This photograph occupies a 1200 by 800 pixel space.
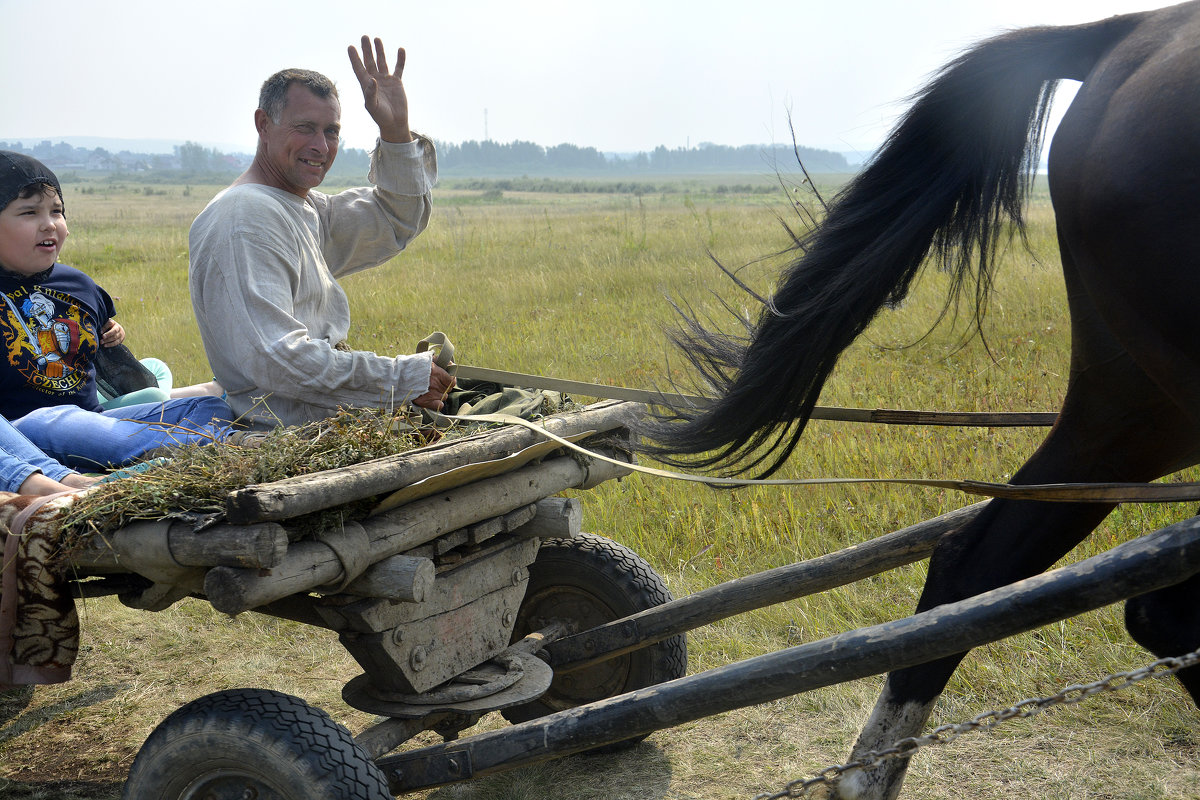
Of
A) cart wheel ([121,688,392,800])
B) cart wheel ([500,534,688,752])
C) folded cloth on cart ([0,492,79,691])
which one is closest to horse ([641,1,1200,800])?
cart wheel ([500,534,688,752])

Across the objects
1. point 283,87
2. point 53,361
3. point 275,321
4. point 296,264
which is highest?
point 283,87

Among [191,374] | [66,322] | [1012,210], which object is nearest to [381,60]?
[66,322]

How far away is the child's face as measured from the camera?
116 inches

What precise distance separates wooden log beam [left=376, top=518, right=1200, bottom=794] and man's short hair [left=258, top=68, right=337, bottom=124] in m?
2.05

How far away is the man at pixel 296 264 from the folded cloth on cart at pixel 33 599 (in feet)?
1.94

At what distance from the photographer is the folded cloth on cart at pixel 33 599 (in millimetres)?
2205

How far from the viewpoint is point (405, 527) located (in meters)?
2.34

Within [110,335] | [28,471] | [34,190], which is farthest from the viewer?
[110,335]

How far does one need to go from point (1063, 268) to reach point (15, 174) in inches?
119

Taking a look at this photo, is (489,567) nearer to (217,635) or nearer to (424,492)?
(424,492)

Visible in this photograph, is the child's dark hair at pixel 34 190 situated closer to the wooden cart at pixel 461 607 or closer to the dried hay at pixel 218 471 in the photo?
the dried hay at pixel 218 471

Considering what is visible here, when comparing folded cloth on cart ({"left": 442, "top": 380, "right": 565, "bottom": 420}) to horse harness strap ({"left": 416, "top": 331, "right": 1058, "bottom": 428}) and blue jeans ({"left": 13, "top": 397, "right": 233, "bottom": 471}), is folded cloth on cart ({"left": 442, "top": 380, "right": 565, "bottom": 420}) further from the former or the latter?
blue jeans ({"left": 13, "top": 397, "right": 233, "bottom": 471})

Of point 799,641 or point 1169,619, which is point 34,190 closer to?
point 799,641

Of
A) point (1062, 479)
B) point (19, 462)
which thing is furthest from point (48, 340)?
point (1062, 479)
